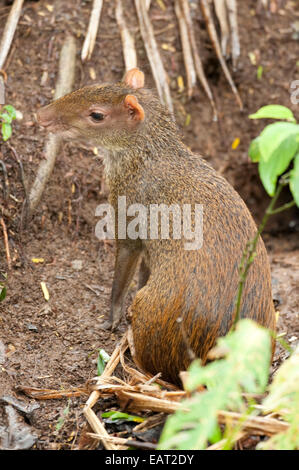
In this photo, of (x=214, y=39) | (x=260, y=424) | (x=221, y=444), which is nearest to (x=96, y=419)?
(x=221, y=444)

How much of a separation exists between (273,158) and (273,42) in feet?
17.2

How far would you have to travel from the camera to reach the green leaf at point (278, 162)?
2.47 m

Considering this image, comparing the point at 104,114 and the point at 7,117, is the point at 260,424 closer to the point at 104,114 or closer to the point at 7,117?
the point at 104,114

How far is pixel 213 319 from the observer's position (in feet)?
12.0

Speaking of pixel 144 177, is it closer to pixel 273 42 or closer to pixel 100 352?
pixel 100 352

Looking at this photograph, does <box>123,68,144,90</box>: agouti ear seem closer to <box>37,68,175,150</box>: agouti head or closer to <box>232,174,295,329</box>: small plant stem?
<box>37,68,175,150</box>: agouti head

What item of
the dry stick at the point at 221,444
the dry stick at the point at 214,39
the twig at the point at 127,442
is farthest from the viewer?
the dry stick at the point at 214,39

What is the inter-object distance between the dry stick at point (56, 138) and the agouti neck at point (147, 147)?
1077 mm

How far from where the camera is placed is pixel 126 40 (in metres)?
6.52

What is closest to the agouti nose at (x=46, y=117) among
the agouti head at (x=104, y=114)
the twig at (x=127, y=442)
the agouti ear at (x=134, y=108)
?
the agouti head at (x=104, y=114)

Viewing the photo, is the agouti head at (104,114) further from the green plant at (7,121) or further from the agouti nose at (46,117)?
the green plant at (7,121)

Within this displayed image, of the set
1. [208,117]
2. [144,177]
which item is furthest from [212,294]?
[208,117]

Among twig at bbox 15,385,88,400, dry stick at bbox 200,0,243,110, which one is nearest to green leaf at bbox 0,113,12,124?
twig at bbox 15,385,88,400

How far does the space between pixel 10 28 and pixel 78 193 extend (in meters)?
1.79
